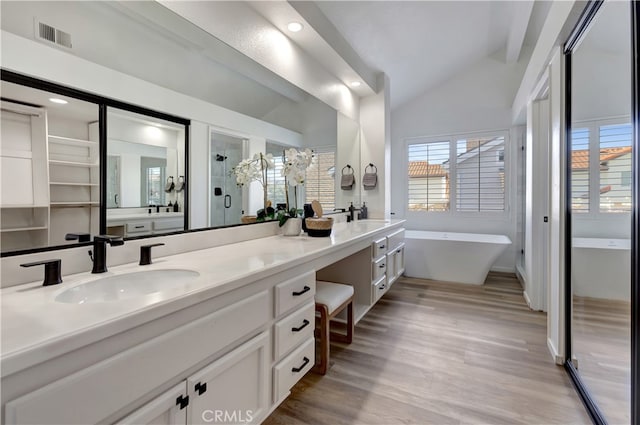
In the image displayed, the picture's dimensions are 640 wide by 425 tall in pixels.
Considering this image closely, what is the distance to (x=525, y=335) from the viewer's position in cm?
242

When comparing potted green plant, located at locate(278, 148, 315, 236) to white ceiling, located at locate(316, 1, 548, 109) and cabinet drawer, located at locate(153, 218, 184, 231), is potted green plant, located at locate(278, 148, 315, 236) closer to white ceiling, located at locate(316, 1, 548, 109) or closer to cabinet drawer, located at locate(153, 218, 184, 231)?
cabinet drawer, located at locate(153, 218, 184, 231)

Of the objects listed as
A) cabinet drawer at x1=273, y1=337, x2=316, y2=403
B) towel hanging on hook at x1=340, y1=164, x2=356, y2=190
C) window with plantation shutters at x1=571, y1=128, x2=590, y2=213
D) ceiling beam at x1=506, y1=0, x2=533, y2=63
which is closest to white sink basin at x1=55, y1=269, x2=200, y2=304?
cabinet drawer at x1=273, y1=337, x2=316, y2=403

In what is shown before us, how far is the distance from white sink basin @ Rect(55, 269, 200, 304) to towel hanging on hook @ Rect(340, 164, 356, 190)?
7.59ft

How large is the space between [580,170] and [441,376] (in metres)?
1.54

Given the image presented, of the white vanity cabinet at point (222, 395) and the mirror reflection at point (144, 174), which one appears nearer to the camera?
the white vanity cabinet at point (222, 395)

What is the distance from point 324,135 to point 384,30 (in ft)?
3.75

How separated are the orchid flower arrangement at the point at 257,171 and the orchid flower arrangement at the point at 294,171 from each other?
4.7 inches

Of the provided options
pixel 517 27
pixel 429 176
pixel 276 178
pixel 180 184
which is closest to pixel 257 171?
pixel 276 178

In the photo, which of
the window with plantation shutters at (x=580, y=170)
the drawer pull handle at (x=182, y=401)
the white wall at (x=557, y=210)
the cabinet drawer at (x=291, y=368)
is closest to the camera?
the drawer pull handle at (x=182, y=401)

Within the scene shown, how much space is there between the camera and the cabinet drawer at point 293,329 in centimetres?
129

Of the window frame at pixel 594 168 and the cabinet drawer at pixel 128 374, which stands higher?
the window frame at pixel 594 168

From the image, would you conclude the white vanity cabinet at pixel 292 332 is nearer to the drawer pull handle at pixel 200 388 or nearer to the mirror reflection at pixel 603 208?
the drawer pull handle at pixel 200 388

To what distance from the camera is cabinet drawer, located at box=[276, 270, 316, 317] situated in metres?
1.29

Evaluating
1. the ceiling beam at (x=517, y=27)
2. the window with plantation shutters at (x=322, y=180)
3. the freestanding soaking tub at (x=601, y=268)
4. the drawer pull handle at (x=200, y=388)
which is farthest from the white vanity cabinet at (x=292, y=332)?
the ceiling beam at (x=517, y=27)
